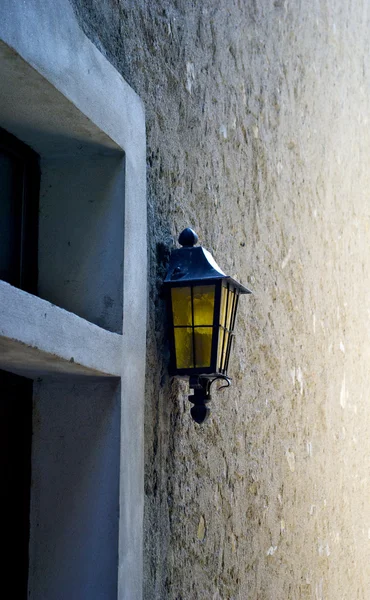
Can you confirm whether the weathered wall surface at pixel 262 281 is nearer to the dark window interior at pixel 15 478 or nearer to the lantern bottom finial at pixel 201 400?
the lantern bottom finial at pixel 201 400

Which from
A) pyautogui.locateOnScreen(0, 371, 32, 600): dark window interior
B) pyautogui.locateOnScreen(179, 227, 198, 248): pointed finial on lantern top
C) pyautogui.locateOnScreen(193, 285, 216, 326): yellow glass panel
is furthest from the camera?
pyautogui.locateOnScreen(179, 227, 198, 248): pointed finial on lantern top

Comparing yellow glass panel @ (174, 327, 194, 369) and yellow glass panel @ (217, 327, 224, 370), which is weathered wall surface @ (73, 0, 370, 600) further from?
yellow glass panel @ (217, 327, 224, 370)

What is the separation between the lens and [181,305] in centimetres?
244

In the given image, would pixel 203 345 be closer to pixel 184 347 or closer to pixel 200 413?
pixel 184 347

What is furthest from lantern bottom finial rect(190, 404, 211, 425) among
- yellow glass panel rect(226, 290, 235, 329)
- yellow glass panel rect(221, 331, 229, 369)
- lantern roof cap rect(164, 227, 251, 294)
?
lantern roof cap rect(164, 227, 251, 294)

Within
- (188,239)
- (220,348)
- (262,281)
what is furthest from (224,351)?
(262,281)

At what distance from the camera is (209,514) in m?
2.80

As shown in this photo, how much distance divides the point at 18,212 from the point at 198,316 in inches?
22.6

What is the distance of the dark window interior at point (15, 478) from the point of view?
2.00 m

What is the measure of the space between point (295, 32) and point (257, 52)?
0.86m

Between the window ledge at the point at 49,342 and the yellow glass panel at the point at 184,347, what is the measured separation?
34cm

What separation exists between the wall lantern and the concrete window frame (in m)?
0.14

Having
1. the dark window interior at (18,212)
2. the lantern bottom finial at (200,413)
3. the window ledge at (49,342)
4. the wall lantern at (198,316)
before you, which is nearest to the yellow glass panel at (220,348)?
the wall lantern at (198,316)

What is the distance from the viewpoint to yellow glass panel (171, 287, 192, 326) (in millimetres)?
2414
